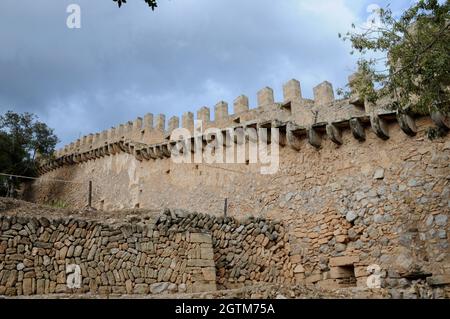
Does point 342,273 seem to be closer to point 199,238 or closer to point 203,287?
point 203,287

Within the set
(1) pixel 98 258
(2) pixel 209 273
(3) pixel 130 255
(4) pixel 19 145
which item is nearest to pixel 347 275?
(2) pixel 209 273

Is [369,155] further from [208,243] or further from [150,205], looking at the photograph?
[150,205]

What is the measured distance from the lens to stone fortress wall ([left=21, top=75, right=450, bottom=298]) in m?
9.12

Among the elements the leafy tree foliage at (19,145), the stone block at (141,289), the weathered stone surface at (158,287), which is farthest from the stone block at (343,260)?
the leafy tree foliage at (19,145)

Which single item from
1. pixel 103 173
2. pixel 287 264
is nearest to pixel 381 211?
pixel 287 264

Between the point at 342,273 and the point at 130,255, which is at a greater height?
the point at 130,255

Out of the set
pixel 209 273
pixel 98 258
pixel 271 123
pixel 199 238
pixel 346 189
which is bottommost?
pixel 209 273

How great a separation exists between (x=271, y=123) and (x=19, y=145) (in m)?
17.4

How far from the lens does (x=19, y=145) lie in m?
24.5

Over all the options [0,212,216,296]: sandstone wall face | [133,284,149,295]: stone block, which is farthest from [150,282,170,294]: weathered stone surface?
[133,284,149,295]: stone block

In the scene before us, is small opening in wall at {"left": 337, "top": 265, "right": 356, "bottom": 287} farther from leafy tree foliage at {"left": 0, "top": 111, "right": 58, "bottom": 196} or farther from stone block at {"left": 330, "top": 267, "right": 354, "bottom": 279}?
leafy tree foliage at {"left": 0, "top": 111, "right": 58, "bottom": 196}

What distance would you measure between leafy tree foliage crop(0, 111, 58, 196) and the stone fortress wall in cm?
1185

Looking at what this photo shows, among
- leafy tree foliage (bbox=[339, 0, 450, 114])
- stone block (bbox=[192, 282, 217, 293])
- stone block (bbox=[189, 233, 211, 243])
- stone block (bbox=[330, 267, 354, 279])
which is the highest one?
leafy tree foliage (bbox=[339, 0, 450, 114])

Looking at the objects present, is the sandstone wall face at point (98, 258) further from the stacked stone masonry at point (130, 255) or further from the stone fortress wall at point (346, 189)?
the stone fortress wall at point (346, 189)
